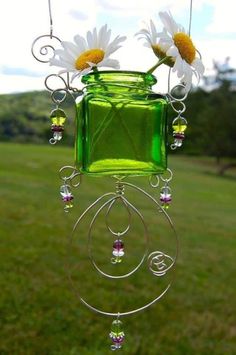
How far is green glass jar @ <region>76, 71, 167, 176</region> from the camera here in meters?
0.84

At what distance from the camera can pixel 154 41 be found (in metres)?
0.83

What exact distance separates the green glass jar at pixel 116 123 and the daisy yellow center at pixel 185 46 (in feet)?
0.20

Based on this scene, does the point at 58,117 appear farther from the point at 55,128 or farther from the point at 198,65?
the point at 198,65

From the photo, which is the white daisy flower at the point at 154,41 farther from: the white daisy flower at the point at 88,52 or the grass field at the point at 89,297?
the grass field at the point at 89,297

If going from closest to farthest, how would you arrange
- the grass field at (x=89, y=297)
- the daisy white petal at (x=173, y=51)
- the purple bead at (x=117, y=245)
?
the daisy white petal at (x=173, y=51) → the purple bead at (x=117, y=245) → the grass field at (x=89, y=297)

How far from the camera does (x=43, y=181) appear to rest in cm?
804

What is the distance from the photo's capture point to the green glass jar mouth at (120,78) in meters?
0.85

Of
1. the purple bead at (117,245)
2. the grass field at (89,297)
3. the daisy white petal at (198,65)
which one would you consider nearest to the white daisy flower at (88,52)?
the daisy white petal at (198,65)

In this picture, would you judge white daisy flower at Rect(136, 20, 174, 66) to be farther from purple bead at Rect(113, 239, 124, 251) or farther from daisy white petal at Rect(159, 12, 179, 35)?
purple bead at Rect(113, 239, 124, 251)

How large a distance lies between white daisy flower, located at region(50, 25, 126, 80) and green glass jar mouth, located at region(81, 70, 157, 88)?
1.0 inches

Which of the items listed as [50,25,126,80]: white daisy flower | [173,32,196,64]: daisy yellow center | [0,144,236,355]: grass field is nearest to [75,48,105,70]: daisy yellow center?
[50,25,126,80]: white daisy flower

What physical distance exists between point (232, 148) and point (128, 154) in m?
16.6

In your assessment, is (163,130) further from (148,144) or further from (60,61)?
(60,61)

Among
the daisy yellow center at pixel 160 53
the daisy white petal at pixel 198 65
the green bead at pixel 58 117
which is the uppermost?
the daisy yellow center at pixel 160 53
